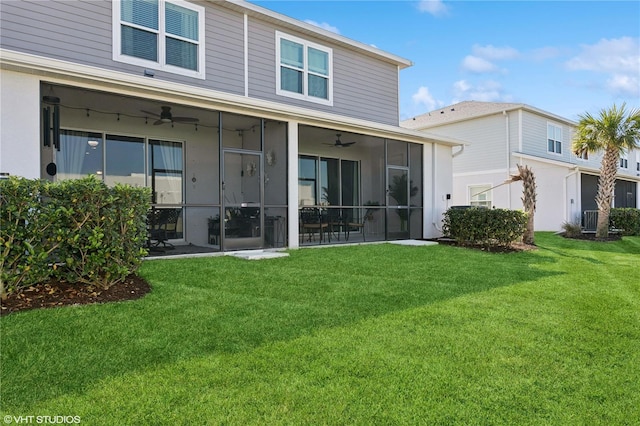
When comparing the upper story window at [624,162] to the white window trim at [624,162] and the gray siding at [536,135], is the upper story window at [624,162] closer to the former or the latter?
the white window trim at [624,162]

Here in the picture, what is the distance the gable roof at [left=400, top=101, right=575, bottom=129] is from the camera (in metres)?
17.6

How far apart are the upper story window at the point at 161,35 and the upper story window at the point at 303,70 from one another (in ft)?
7.00

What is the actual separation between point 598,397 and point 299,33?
10275 mm

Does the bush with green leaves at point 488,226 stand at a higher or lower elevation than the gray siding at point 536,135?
lower

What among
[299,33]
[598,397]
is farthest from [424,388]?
[299,33]

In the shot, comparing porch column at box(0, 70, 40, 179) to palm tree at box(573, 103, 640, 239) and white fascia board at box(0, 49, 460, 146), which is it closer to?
white fascia board at box(0, 49, 460, 146)

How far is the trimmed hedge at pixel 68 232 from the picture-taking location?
3.94 m

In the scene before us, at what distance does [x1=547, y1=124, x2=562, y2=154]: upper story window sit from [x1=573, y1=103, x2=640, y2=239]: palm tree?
4.73m

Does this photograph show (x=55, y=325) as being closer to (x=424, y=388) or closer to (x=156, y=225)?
(x=424, y=388)

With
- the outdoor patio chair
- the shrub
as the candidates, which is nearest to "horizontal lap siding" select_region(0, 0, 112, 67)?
the shrub

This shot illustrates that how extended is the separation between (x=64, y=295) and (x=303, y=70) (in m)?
8.19

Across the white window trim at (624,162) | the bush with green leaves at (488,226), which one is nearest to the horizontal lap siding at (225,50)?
the bush with green leaves at (488,226)

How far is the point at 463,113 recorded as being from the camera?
19.3 m

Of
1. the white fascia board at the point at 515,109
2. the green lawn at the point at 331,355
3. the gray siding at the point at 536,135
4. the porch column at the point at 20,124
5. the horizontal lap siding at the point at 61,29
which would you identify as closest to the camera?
the green lawn at the point at 331,355
